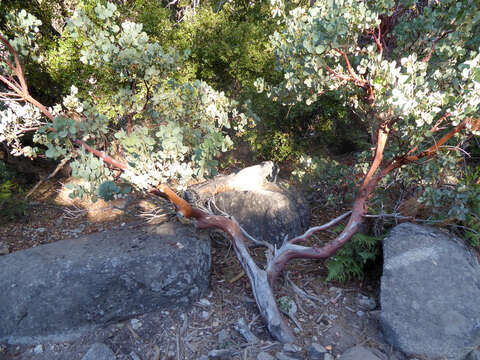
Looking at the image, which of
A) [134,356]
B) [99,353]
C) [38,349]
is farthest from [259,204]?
[38,349]

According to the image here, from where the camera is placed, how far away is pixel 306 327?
2.86m

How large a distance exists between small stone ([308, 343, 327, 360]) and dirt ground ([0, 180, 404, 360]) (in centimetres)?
8

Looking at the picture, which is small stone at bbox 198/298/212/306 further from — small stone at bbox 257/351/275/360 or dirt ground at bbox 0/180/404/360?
small stone at bbox 257/351/275/360

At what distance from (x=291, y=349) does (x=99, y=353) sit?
1.67m

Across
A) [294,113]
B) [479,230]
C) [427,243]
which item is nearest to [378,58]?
[427,243]

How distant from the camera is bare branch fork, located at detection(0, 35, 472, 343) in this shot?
9.27 ft

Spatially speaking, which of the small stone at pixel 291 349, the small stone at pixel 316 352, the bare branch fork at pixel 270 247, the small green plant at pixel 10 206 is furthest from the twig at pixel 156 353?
the small green plant at pixel 10 206

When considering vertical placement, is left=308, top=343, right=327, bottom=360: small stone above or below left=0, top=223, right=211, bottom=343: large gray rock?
below

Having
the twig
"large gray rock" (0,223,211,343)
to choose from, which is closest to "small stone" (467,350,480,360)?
"large gray rock" (0,223,211,343)

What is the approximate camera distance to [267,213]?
4191mm

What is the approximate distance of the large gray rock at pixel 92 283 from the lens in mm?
2805

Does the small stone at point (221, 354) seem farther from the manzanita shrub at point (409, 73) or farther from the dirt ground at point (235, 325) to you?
the manzanita shrub at point (409, 73)

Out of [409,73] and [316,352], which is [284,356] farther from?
[409,73]

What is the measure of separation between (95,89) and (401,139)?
205 inches
